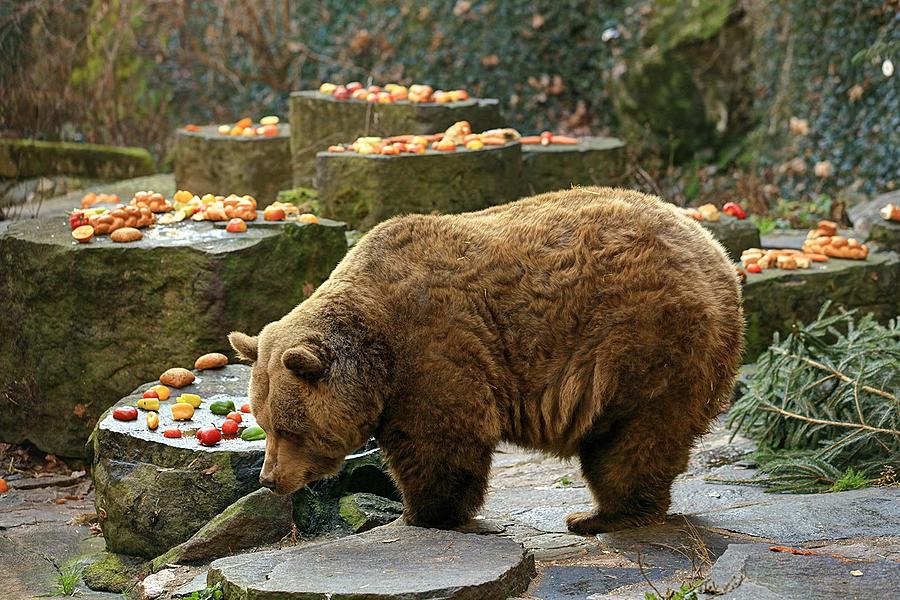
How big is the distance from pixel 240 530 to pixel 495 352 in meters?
→ 1.39

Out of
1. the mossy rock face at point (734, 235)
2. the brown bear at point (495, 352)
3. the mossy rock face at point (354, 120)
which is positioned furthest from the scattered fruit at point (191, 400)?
the mossy rock face at point (354, 120)

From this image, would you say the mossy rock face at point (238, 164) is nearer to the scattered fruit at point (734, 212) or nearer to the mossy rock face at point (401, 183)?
the mossy rock face at point (401, 183)

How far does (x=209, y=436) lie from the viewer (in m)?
5.20

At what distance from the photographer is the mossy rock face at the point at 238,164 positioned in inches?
427

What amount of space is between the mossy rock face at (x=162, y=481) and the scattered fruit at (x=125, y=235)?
1547 millimetres

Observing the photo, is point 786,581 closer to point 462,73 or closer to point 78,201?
point 78,201

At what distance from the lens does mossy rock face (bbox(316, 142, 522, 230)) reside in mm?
8719

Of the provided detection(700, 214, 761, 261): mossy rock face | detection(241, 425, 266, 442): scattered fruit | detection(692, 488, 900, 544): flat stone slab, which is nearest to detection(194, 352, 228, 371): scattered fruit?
detection(241, 425, 266, 442): scattered fruit

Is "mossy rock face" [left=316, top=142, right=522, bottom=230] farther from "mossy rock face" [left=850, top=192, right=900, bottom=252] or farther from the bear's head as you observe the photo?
the bear's head

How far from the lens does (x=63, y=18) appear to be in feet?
44.2

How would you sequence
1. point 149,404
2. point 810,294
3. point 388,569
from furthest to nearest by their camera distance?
point 810,294, point 149,404, point 388,569

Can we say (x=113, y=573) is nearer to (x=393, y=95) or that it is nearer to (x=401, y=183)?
(x=401, y=183)

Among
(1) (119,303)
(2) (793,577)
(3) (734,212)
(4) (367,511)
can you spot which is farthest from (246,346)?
(3) (734,212)

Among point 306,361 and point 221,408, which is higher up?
point 306,361
